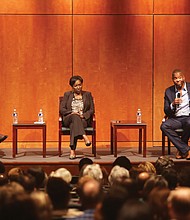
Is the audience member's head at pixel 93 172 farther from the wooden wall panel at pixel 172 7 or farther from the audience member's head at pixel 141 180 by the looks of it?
the wooden wall panel at pixel 172 7

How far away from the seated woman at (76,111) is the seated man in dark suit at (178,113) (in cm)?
97

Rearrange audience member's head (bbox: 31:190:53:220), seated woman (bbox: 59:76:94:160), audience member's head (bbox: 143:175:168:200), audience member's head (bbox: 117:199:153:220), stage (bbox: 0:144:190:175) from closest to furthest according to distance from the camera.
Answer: audience member's head (bbox: 117:199:153:220), audience member's head (bbox: 31:190:53:220), audience member's head (bbox: 143:175:168:200), stage (bbox: 0:144:190:175), seated woman (bbox: 59:76:94:160)

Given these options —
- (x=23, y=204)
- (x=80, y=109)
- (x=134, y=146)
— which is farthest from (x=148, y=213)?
(x=134, y=146)

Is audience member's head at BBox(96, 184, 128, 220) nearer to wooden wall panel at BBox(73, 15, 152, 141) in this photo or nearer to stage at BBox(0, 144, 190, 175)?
stage at BBox(0, 144, 190, 175)

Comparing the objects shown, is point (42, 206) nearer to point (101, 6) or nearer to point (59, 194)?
point (59, 194)

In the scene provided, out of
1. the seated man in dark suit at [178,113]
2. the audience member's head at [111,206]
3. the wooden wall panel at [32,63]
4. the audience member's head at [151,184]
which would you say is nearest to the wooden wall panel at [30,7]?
the wooden wall panel at [32,63]

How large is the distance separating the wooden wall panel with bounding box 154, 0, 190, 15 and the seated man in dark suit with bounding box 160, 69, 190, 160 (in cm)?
156

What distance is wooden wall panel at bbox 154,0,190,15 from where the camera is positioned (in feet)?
27.9

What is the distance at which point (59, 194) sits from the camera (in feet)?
11.4

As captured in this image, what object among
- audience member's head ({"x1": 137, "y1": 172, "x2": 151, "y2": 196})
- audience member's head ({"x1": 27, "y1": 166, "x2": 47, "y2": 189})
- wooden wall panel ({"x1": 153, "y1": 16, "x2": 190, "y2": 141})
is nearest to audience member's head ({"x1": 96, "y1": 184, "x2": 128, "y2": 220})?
audience member's head ({"x1": 137, "y1": 172, "x2": 151, "y2": 196})

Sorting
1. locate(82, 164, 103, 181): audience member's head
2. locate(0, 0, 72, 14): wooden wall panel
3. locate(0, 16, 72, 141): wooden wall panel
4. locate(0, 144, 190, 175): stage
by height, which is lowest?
locate(0, 144, 190, 175): stage

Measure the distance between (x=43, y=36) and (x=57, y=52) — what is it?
0.31 m

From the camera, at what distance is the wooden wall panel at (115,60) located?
850 cm

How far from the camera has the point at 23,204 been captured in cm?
279
